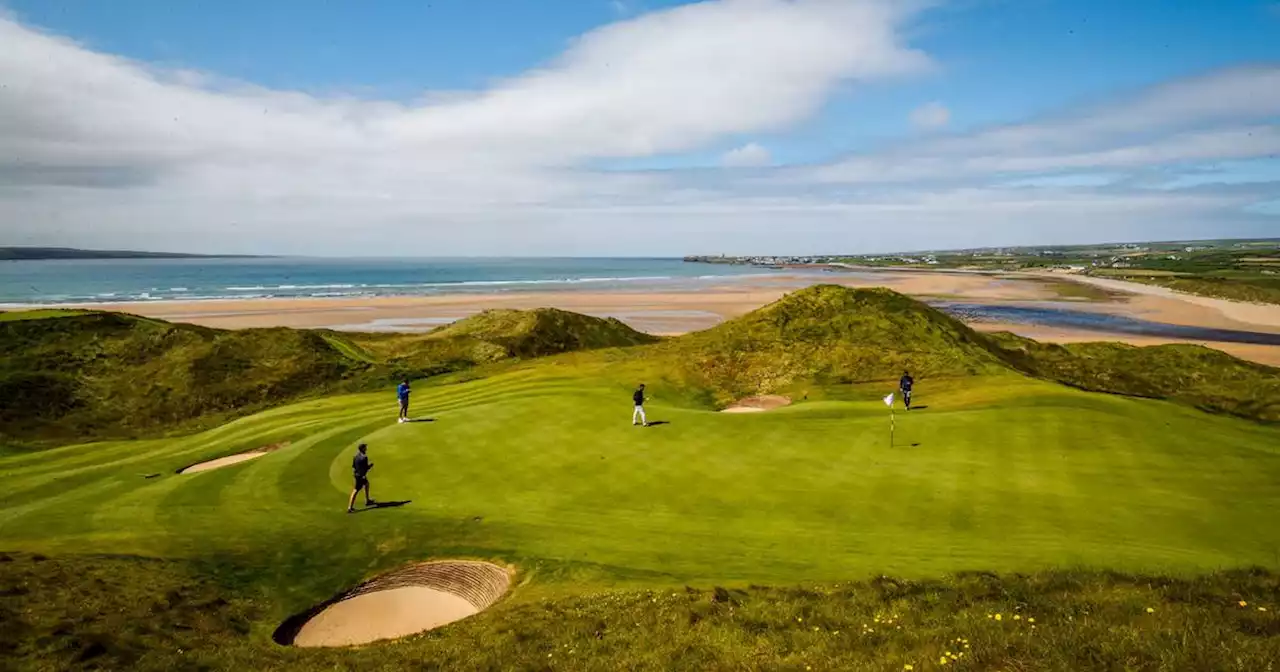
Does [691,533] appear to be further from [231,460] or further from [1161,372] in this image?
[1161,372]

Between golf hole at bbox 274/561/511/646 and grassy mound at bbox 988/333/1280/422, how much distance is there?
38.1 metres

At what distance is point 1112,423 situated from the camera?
22.6 metres

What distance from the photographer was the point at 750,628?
10383 millimetres

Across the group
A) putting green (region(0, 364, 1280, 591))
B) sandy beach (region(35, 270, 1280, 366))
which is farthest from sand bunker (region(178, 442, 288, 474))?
sandy beach (region(35, 270, 1280, 366))

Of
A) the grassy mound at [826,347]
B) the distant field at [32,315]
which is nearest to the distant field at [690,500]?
the grassy mound at [826,347]

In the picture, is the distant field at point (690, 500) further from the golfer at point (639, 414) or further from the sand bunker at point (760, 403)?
the sand bunker at point (760, 403)

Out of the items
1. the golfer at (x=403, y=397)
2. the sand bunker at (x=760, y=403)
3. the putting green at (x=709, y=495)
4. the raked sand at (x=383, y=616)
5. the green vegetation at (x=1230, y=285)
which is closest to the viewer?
the raked sand at (x=383, y=616)

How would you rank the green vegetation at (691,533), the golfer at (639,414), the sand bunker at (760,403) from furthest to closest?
the sand bunker at (760,403)
the golfer at (639,414)
the green vegetation at (691,533)

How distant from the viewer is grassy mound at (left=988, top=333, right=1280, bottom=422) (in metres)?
41.4

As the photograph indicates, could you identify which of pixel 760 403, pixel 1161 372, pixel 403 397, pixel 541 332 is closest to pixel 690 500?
pixel 403 397

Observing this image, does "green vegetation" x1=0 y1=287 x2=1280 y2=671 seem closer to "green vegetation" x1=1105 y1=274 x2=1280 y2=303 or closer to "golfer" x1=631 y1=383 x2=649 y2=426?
"golfer" x1=631 y1=383 x2=649 y2=426

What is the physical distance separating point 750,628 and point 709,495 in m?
8.23

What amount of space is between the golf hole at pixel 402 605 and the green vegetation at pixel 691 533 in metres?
0.43

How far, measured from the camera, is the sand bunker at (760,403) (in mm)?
34938
